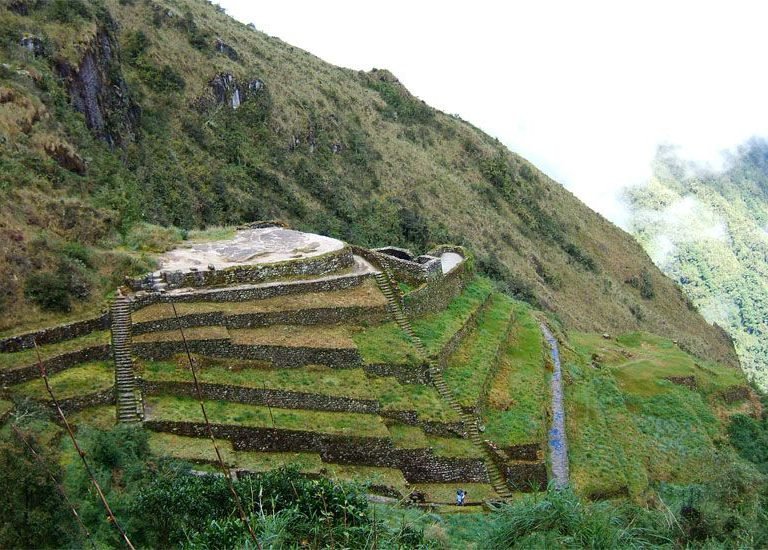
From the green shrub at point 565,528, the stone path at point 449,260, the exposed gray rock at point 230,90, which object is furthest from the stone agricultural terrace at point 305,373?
the exposed gray rock at point 230,90

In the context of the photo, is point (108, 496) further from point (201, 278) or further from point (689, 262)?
point (689, 262)

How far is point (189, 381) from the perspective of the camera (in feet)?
67.9

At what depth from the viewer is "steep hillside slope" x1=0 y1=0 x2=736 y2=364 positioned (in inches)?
989

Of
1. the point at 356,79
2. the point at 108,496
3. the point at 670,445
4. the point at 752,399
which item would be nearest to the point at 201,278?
the point at 108,496

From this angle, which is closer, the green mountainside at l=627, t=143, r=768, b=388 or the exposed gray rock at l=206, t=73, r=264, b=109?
the exposed gray rock at l=206, t=73, r=264, b=109

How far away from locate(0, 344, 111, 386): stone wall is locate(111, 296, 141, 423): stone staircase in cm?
43

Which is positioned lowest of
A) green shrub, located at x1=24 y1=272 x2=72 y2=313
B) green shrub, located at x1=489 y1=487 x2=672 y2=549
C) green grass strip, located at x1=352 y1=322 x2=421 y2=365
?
green shrub, located at x1=24 y1=272 x2=72 y2=313

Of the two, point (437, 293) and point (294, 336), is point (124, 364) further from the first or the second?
point (437, 293)

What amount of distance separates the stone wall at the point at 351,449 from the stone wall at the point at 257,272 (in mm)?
6554

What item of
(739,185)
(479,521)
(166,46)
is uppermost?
(739,185)

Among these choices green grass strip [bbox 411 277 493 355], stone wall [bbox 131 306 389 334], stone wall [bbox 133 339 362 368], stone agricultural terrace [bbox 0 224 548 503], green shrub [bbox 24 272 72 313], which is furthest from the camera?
green grass strip [bbox 411 277 493 355]

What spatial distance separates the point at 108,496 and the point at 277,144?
4502cm

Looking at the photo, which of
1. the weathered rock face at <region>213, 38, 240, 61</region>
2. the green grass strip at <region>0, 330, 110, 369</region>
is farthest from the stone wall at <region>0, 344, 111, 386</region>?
the weathered rock face at <region>213, 38, 240, 61</region>

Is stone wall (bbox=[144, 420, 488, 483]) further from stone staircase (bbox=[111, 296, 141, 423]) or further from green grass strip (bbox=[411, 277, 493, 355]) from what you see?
green grass strip (bbox=[411, 277, 493, 355])
